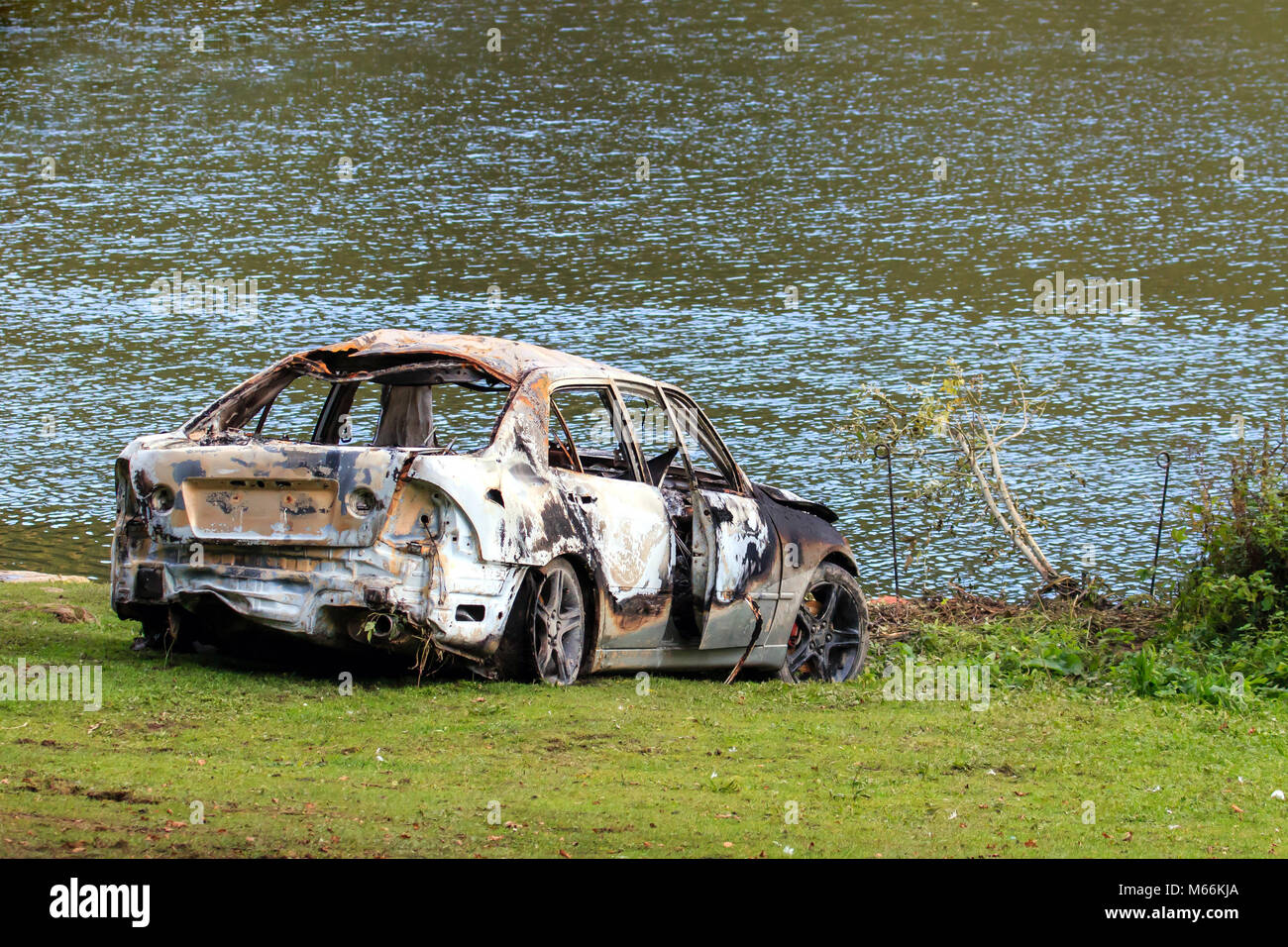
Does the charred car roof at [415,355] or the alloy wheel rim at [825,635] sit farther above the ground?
the charred car roof at [415,355]

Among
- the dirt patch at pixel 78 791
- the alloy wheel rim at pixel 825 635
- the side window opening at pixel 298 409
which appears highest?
the dirt patch at pixel 78 791

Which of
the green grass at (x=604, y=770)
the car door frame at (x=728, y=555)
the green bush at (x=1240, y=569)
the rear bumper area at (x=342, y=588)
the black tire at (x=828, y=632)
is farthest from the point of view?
the green bush at (x=1240, y=569)

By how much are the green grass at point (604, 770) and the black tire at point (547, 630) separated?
0.16 meters

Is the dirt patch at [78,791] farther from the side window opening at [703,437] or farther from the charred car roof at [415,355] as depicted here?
the side window opening at [703,437]

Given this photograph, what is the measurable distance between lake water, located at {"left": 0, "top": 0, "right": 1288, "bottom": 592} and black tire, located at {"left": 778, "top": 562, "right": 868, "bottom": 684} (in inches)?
284

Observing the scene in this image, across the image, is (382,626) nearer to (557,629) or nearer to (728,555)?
(557,629)

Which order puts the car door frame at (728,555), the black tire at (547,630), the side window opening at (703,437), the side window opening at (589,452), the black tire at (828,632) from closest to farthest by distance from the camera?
the black tire at (547,630) < the side window opening at (589,452) < the car door frame at (728,555) < the side window opening at (703,437) < the black tire at (828,632)

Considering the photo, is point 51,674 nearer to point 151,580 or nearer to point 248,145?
point 151,580

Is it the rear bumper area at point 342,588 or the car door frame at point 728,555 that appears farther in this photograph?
the car door frame at point 728,555

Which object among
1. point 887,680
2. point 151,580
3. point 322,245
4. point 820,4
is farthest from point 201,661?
point 820,4

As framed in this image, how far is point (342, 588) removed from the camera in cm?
839

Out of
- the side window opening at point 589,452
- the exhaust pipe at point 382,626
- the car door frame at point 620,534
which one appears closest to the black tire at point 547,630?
the car door frame at point 620,534

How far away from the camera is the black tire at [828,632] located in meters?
11.1

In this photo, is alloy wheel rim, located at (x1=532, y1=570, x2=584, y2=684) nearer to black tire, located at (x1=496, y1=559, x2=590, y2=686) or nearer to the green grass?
black tire, located at (x1=496, y1=559, x2=590, y2=686)
